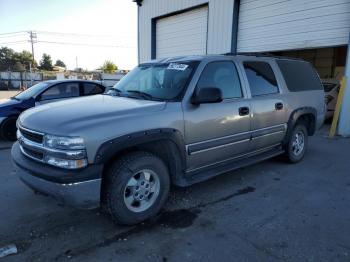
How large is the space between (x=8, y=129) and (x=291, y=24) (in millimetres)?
8956

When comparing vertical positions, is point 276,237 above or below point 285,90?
below

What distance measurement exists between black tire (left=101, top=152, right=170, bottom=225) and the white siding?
769cm

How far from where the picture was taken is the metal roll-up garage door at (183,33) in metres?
12.9

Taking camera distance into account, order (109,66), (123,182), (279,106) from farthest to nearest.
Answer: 1. (109,66)
2. (279,106)
3. (123,182)

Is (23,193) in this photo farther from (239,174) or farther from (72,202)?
(239,174)

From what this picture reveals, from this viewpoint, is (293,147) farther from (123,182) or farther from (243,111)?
(123,182)

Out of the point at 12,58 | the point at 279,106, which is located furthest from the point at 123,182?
the point at 12,58

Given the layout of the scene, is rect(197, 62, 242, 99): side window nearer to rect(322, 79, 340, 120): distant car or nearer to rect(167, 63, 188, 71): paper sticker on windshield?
rect(167, 63, 188, 71): paper sticker on windshield

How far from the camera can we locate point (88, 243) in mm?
2994

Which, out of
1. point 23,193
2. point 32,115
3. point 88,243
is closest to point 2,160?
point 23,193

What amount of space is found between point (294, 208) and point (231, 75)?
6.49ft

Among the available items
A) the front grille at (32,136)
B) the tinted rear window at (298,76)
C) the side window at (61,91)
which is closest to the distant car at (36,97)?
the side window at (61,91)

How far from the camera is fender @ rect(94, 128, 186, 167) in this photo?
2.88 meters

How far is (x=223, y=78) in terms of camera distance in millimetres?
4188
